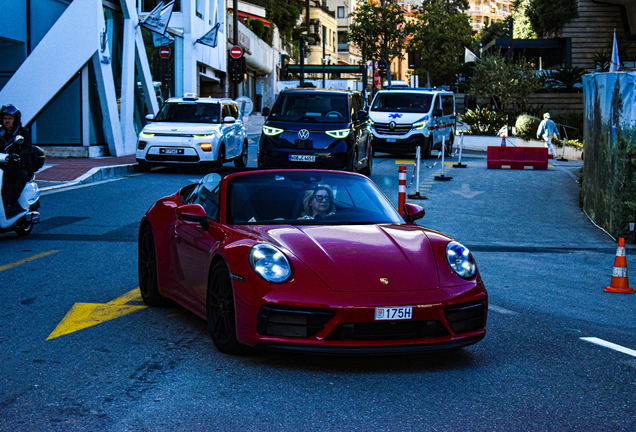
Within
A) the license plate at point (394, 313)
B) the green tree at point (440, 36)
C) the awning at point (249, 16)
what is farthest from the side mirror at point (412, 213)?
the green tree at point (440, 36)

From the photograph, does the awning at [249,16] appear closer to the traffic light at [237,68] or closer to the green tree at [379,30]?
the green tree at [379,30]

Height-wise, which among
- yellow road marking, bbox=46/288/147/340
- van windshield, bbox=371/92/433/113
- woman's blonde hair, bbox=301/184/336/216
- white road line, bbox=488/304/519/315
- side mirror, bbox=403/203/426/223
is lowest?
white road line, bbox=488/304/519/315

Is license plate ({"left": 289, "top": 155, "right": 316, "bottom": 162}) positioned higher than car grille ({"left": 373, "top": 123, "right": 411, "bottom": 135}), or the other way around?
car grille ({"left": 373, "top": 123, "right": 411, "bottom": 135})

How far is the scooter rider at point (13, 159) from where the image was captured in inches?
435

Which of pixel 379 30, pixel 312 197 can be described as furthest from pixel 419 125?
pixel 379 30

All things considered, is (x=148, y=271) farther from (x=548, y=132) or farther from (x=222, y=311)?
(x=548, y=132)

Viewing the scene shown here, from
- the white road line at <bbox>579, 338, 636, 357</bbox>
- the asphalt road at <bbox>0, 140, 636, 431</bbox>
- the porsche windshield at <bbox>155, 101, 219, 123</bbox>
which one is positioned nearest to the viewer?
the asphalt road at <bbox>0, 140, 636, 431</bbox>

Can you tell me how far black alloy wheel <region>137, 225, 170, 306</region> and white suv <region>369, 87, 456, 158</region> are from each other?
19.6 m

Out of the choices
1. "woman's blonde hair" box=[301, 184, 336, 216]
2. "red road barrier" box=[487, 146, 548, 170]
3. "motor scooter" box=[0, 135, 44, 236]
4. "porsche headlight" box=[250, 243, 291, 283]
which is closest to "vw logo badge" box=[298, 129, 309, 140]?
"motor scooter" box=[0, 135, 44, 236]

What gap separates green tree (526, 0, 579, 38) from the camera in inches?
2589

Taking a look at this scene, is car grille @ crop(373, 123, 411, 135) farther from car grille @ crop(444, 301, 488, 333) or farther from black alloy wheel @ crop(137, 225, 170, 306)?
car grille @ crop(444, 301, 488, 333)

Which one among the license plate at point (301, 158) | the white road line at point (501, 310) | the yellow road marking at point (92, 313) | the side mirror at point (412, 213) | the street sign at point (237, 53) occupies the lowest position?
the white road line at point (501, 310)

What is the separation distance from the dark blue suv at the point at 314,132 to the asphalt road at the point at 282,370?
889 centimetres

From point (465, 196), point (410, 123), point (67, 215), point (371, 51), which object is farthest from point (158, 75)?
point (371, 51)
